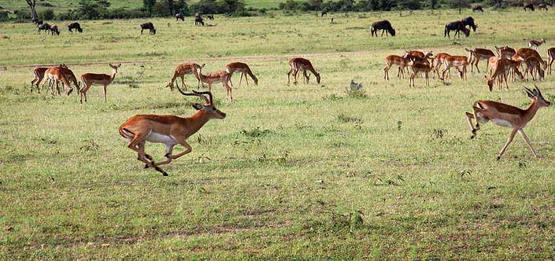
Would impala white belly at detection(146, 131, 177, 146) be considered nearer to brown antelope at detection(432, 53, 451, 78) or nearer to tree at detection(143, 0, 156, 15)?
brown antelope at detection(432, 53, 451, 78)

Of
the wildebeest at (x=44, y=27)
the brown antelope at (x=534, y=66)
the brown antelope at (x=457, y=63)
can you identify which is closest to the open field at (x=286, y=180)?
the brown antelope at (x=534, y=66)

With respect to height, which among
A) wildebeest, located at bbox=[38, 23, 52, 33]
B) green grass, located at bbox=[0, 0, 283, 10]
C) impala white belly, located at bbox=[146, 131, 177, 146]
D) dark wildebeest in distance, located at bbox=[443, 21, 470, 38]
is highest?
impala white belly, located at bbox=[146, 131, 177, 146]

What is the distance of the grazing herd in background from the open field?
0.37m

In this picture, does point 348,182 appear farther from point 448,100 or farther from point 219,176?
point 448,100

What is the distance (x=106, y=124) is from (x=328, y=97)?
5.00 m

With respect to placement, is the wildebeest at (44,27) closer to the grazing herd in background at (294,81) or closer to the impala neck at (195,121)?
the grazing herd in background at (294,81)

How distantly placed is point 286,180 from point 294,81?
38.8ft

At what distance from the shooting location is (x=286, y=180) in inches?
363

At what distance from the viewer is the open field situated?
6949mm

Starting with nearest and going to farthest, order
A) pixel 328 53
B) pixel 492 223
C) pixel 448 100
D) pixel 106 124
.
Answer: pixel 492 223, pixel 106 124, pixel 448 100, pixel 328 53

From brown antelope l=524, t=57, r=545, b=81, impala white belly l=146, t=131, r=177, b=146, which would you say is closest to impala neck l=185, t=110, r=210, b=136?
impala white belly l=146, t=131, r=177, b=146

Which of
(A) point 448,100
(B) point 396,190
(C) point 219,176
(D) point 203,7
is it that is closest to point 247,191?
(C) point 219,176

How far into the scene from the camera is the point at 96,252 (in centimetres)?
673

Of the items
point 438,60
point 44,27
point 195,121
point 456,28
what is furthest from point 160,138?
point 44,27
